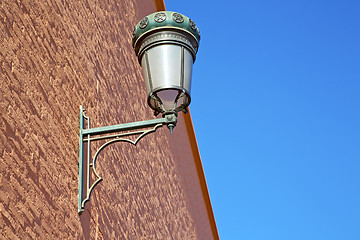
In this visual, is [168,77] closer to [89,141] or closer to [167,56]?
[167,56]

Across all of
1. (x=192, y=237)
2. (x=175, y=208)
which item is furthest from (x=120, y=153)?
(x=192, y=237)

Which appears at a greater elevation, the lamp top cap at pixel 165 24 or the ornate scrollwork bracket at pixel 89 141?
the lamp top cap at pixel 165 24

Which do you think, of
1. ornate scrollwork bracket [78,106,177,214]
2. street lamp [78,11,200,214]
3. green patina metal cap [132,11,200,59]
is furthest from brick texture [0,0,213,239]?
green patina metal cap [132,11,200,59]

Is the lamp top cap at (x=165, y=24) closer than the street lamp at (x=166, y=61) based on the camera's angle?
No

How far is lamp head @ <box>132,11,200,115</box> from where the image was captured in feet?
11.3

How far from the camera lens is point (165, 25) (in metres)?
3.57

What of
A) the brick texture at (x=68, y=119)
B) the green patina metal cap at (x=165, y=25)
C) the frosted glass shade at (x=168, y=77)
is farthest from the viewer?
the green patina metal cap at (x=165, y=25)

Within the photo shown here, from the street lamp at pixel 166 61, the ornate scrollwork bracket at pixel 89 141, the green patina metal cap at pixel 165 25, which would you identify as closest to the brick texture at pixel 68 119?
the ornate scrollwork bracket at pixel 89 141

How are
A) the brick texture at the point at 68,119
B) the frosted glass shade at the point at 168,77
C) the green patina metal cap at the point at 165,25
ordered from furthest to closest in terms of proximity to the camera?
the green patina metal cap at the point at 165,25 < the frosted glass shade at the point at 168,77 < the brick texture at the point at 68,119

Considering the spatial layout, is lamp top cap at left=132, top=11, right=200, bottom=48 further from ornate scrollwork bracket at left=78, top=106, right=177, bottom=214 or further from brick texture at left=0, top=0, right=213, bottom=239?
brick texture at left=0, top=0, right=213, bottom=239

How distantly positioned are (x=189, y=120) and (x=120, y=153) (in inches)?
173

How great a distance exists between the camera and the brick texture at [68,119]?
127 inches

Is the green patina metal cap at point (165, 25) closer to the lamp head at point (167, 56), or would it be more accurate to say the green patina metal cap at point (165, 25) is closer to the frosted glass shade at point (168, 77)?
the lamp head at point (167, 56)

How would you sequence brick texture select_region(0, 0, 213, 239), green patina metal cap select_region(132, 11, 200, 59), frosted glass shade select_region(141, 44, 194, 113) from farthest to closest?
green patina metal cap select_region(132, 11, 200, 59), frosted glass shade select_region(141, 44, 194, 113), brick texture select_region(0, 0, 213, 239)
